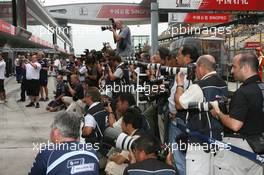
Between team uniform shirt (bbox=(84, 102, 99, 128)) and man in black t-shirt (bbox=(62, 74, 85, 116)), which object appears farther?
man in black t-shirt (bbox=(62, 74, 85, 116))

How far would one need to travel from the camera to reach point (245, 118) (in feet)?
11.8

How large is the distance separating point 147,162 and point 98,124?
1.95 m

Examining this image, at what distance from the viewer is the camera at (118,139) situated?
3.96 metres

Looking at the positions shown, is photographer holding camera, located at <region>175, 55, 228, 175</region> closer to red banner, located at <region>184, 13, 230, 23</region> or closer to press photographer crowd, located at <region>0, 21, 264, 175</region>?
press photographer crowd, located at <region>0, 21, 264, 175</region>

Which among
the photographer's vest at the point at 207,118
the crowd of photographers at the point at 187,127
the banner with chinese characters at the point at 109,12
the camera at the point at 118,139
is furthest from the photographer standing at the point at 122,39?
the banner with chinese characters at the point at 109,12

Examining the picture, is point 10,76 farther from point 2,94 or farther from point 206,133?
point 206,133

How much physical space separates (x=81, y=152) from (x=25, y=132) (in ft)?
20.4

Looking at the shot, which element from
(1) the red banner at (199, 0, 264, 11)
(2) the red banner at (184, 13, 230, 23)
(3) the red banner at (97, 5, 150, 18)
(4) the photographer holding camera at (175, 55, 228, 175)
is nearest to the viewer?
(4) the photographer holding camera at (175, 55, 228, 175)

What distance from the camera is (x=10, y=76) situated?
2489 centimetres

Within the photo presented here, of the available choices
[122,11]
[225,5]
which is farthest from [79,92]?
[122,11]

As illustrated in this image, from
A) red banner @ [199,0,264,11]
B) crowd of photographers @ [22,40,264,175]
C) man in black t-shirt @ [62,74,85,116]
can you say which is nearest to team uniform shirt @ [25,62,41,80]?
man in black t-shirt @ [62,74,85,116]

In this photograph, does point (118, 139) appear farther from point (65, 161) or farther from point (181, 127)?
point (65, 161)

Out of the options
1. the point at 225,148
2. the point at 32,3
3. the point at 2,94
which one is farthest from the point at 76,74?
the point at 32,3

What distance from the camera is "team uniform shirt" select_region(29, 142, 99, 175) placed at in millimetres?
2873
